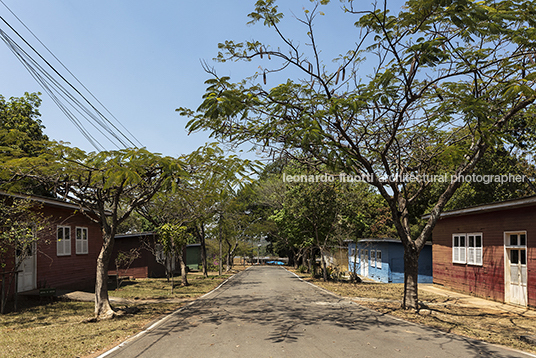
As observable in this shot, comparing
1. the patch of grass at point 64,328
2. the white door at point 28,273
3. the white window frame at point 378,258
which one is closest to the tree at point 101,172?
the patch of grass at point 64,328

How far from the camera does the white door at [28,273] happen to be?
51.4ft

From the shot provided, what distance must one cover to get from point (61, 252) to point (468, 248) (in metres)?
20.1

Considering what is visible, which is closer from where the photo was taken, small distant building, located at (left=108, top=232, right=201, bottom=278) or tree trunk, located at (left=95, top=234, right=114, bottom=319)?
tree trunk, located at (left=95, top=234, right=114, bottom=319)

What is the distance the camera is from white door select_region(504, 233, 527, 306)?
14.6 meters

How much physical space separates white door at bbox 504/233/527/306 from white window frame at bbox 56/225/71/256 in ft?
66.4

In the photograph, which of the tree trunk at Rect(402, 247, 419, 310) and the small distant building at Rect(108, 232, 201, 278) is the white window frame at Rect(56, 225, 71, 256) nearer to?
the small distant building at Rect(108, 232, 201, 278)

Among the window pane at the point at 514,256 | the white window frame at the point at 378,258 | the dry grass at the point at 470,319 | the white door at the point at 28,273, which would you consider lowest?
the white window frame at the point at 378,258

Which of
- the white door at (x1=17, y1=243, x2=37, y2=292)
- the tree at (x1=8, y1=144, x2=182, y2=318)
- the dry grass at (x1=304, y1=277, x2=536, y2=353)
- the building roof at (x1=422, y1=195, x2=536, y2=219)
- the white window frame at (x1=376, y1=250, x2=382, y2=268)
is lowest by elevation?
the white window frame at (x1=376, y1=250, x2=382, y2=268)

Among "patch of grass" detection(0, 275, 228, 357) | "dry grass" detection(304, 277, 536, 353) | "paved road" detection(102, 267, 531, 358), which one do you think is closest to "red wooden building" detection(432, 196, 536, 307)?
"dry grass" detection(304, 277, 536, 353)

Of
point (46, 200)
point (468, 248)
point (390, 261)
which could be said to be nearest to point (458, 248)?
point (468, 248)

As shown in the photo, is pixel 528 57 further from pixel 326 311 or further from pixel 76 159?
pixel 76 159

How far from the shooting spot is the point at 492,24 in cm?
808

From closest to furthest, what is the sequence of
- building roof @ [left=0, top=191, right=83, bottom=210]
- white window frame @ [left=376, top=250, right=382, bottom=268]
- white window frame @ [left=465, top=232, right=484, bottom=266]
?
building roof @ [left=0, top=191, right=83, bottom=210], white window frame @ [left=465, top=232, right=484, bottom=266], white window frame @ [left=376, top=250, right=382, bottom=268]

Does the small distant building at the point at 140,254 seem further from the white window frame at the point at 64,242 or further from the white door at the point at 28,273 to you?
the white door at the point at 28,273
